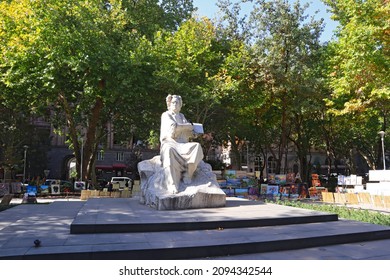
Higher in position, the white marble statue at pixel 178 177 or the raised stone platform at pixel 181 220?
the white marble statue at pixel 178 177

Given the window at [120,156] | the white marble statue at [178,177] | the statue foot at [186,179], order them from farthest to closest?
the window at [120,156] < the statue foot at [186,179] < the white marble statue at [178,177]

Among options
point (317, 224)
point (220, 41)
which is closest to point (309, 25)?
point (220, 41)

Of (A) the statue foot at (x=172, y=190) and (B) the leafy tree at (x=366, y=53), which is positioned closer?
(A) the statue foot at (x=172, y=190)

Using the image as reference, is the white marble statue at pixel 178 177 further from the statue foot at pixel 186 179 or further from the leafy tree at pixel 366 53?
the leafy tree at pixel 366 53

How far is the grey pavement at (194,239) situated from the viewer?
5.30 metres

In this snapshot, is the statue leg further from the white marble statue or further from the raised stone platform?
the raised stone platform

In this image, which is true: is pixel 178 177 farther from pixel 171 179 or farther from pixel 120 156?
pixel 120 156

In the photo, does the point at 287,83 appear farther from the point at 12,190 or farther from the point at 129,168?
the point at 129,168

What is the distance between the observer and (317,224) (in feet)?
26.6

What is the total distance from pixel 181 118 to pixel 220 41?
49.6 ft

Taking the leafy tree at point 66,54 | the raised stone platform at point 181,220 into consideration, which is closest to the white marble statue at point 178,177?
the raised stone platform at point 181,220

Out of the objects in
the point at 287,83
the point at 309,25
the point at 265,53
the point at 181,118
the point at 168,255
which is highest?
the point at 309,25

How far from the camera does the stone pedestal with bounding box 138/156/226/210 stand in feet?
29.5

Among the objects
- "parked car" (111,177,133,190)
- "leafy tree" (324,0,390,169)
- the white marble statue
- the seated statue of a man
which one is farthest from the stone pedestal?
"parked car" (111,177,133,190)
